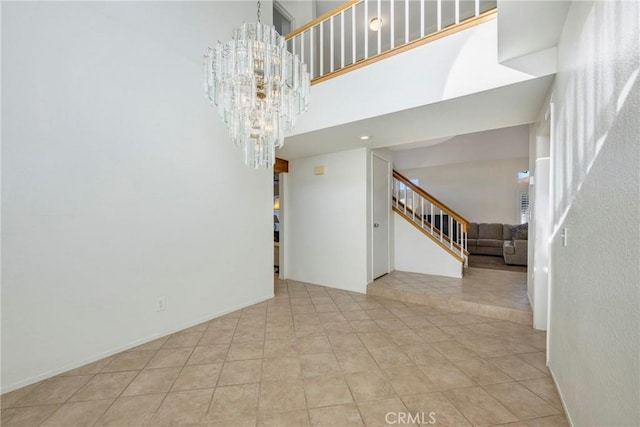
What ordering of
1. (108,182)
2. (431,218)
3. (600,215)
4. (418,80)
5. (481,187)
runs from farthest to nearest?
(481,187) < (431,218) < (418,80) < (108,182) < (600,215)

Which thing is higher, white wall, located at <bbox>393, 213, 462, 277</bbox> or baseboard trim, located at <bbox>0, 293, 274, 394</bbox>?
white wall, located at <bbox>393, 213, 462, 277</bbox>

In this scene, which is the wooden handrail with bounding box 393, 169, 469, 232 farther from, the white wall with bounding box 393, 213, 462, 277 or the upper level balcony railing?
the upper level balcony railing

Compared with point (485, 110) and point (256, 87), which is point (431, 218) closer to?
point (485, 110)

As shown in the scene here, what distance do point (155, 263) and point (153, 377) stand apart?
40.9 inches

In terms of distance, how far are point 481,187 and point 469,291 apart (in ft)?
15.6

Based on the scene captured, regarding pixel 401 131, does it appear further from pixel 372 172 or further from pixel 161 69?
pixel 161 69

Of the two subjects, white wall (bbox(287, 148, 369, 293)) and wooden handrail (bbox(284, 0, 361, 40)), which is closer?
wooden handrail (bbox(284, 0, 361, 40))

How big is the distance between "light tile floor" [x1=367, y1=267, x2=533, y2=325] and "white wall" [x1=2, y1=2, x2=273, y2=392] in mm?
2326

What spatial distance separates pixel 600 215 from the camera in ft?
Answer: 3.59

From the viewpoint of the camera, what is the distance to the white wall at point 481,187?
6.84m

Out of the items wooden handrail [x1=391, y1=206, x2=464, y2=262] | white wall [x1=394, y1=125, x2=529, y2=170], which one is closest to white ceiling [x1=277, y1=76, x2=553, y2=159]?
wooden handrail [x1=391, y1=206, x2=464, y2=262]

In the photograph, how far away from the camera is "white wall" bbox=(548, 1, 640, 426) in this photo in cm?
85

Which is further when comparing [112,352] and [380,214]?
[380,214]

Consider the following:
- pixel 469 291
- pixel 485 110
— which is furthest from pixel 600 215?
pixel 469 291
